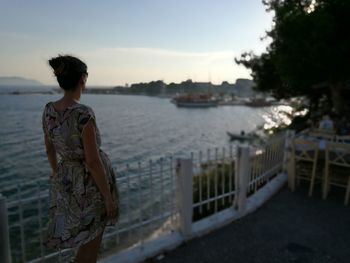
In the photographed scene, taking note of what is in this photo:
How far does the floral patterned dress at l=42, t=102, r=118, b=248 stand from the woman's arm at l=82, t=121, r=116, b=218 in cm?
6

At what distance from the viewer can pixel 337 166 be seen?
19.8 feet

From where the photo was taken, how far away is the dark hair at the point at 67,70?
6.91 feet

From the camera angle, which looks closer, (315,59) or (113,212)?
(113,212)

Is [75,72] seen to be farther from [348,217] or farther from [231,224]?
[348,217]

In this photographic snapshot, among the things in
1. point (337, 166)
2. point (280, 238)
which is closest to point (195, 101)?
point (337, 166)

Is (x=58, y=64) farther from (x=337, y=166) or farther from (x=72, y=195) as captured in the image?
(x=337, y=166)

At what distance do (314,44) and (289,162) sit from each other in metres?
5.74

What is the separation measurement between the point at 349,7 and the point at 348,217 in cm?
808

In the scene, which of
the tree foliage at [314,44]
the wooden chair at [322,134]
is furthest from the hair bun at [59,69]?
the tree foliage at [314,44]

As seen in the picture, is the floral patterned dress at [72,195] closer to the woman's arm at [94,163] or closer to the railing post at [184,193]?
the woman's arm at [94,163]

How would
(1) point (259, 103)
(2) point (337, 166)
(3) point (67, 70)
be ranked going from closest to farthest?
(3) point (67, 70) → (2) point (337, 166) → (1) point (259, 103)

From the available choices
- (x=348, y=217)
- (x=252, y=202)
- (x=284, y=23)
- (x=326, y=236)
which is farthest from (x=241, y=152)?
(x=284, y=23)

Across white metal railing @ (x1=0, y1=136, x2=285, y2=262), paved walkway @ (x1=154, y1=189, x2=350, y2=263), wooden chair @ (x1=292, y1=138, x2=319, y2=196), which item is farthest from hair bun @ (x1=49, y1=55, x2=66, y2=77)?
wooden chair @ (x1=292, y1=138, x2=319, y2=196)

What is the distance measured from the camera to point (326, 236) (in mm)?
4438
